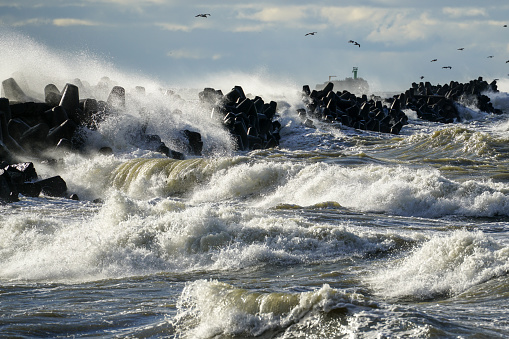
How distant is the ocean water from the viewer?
5562mm

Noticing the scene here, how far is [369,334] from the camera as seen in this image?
194 inches

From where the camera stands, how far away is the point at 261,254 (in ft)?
29.9

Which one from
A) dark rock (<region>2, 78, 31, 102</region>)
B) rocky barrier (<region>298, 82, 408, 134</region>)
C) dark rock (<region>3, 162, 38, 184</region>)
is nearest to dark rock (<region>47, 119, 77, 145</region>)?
dark rock (<region>2, 78, 31, 102</region>)

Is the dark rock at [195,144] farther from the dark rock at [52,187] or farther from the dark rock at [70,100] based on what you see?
the dark rock at [52,187]

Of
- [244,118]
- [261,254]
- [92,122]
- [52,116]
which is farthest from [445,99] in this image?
[261,254]

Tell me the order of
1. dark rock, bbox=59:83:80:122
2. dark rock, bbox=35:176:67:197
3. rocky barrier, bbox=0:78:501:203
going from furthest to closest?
dark rock, bbox=59:83:80:122 < rocky barrier, bbox=0:78:501:203 < dark rock, bbox=35:176:67:197

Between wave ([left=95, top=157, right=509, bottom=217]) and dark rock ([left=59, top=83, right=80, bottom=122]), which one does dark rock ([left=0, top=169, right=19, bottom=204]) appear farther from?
dark rock ([left=59, top=83, right=80, bottom=122])

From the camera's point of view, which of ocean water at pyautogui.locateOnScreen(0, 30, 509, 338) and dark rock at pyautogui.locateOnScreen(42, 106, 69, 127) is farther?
dark rock at pyautogui.locateOnScreen(42, 106, 69, 127)

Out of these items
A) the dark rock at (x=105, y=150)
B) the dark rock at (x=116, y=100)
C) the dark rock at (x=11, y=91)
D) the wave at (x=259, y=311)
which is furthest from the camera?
the dark rock at (x=116, y=100)

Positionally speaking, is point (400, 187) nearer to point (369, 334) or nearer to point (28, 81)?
point (369, 334)

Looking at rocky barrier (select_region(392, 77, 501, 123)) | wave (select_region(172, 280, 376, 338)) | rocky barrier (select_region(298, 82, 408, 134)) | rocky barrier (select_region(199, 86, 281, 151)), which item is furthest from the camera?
rocky barrier (select_region(392, 77, 501, 123))

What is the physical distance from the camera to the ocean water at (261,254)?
5.56 meters

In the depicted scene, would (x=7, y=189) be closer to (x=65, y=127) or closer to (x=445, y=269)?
(x=65, y=127)

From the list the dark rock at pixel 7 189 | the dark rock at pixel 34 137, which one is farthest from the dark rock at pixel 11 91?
the dark rock at pixel 7 189
